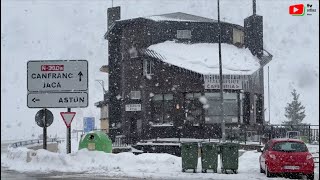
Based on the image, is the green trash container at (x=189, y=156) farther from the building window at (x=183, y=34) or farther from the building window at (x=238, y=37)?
the building window at (x=238, y=37)

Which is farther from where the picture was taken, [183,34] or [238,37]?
[238,37]

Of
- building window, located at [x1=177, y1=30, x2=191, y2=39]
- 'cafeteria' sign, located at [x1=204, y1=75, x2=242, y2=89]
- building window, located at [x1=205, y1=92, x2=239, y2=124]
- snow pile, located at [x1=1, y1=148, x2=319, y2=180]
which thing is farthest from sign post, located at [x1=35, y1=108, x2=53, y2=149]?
building window, located at [x1=177, y1=30, x2=191, y2=39]

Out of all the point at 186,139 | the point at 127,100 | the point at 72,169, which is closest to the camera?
the point at 72,169

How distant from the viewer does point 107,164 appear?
20.9m

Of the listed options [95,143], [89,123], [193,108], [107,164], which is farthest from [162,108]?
[107,164]

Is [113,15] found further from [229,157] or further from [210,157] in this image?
[229,157]

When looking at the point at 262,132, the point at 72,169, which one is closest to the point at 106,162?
the point at 72,169

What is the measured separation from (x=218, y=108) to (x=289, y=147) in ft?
68.4

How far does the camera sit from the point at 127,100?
140ft

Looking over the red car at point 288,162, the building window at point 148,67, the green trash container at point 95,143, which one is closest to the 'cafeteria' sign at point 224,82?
the building window at point 148,67

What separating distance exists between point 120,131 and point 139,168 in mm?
26379

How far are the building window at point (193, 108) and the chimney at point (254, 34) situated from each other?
8.00m

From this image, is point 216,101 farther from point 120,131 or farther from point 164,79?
point 120,131

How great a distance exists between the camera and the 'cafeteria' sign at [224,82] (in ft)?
126
